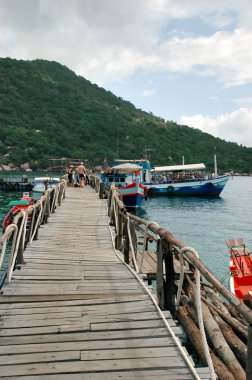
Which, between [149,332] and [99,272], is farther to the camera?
[99,272]

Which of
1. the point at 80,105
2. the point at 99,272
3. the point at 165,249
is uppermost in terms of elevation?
the point at 80,105

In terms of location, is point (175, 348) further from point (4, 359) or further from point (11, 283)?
point (11, 283)

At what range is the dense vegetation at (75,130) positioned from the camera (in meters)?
123

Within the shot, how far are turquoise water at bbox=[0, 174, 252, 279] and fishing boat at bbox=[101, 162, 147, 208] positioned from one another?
3148 millimetres

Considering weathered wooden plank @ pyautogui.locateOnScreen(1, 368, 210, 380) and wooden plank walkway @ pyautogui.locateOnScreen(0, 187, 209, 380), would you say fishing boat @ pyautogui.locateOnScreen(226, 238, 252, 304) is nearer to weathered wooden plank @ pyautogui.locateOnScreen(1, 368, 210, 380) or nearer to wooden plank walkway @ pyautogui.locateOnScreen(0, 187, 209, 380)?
wooden plank walkway @ pyautogui.locateOnScreen(0, 187, 209, 380)

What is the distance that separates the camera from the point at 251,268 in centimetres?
1388

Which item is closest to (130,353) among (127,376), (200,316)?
(127,376)

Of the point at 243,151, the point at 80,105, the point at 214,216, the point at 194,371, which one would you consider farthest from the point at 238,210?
the point at 243,151

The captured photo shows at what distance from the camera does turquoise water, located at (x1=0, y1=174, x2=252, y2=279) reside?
23.6 metres

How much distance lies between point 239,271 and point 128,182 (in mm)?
26898

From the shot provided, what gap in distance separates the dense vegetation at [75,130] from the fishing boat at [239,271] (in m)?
105

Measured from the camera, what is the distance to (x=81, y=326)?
4.48 metres

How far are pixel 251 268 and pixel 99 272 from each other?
8767mm

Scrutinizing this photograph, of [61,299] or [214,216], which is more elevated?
[61,299]
